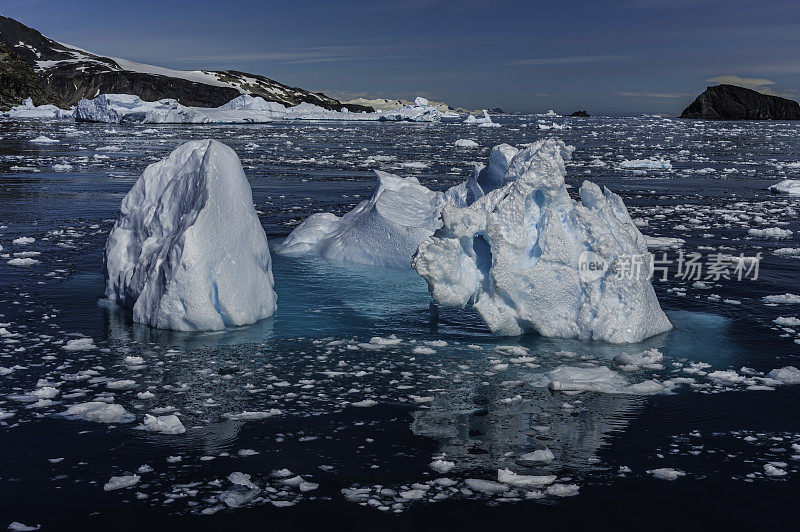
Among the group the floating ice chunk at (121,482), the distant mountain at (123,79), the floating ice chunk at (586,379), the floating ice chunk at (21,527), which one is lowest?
the floating ice chunk at (21,527)

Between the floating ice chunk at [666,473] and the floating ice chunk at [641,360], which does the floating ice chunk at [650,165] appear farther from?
the floating ice chunk at [666,473]

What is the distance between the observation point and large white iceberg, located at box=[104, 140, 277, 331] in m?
8.45

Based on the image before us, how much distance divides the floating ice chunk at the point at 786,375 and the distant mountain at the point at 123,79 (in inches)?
4221

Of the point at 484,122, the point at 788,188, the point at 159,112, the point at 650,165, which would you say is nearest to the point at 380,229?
the point at 788,188

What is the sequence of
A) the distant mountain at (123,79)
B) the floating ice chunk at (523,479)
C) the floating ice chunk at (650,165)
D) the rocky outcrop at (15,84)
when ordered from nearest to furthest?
the floating ice chunk at (523,479) → the floating ice chunk at (650,165) → the rocky outcrop at (15,84) → the distant mountain at (123,79)

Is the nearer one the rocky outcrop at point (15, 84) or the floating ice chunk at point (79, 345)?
the floating ice chunk at point (79, 345)

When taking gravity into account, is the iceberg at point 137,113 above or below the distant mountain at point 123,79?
below

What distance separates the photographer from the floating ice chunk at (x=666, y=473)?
17.4ft

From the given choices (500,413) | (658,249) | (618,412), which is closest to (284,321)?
(500,413)

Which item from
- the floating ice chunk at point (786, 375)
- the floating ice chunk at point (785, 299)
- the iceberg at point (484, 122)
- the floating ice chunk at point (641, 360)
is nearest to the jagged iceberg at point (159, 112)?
the iceberg at point (484, 122)

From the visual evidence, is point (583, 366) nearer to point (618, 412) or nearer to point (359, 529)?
point (618, 412)

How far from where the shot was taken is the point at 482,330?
8.73 meters

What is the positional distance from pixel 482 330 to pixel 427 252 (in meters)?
1.11

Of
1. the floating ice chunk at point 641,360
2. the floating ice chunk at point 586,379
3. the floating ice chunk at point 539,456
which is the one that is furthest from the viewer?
the floating ice chunk at point 641,360
